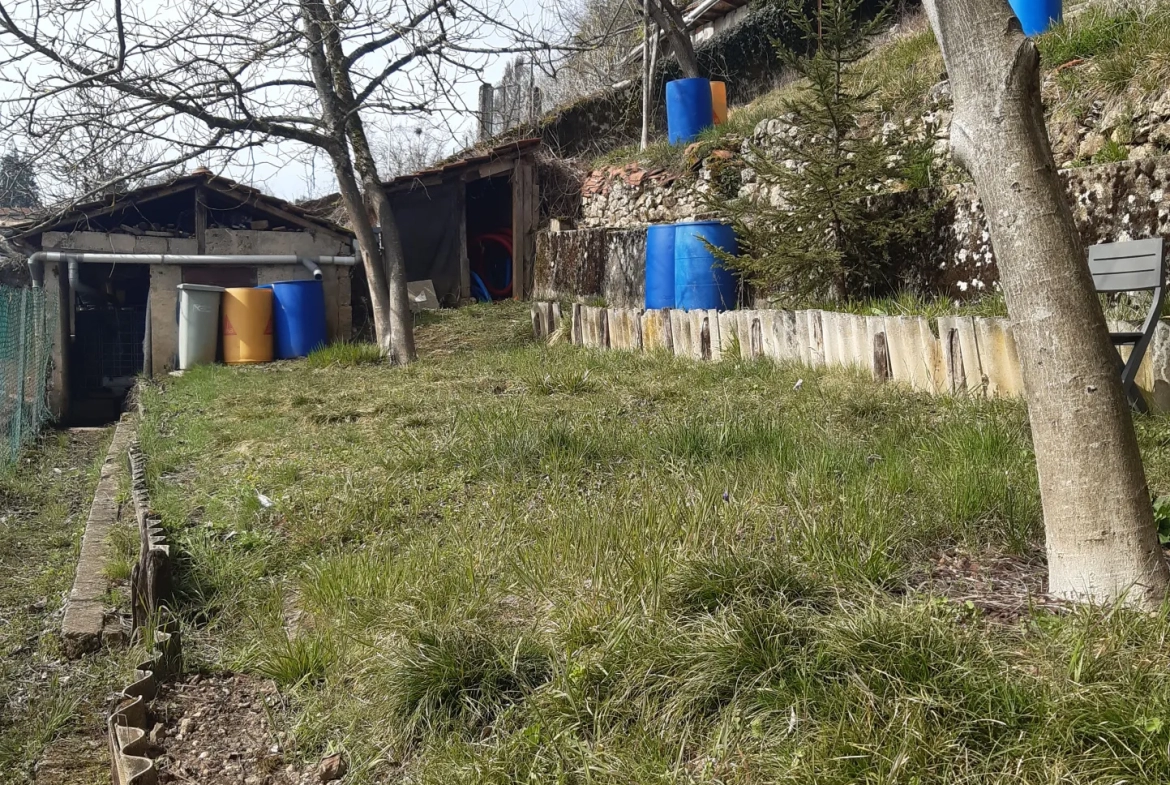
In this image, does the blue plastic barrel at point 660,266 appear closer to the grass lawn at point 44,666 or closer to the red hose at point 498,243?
the grass lawn at point 44,666

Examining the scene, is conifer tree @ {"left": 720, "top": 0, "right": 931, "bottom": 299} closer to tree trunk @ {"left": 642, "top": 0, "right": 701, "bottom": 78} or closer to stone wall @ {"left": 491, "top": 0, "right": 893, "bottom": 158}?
tree trunk @ {"left": 642, "top": 0, "right": 701, "bottom": 78}

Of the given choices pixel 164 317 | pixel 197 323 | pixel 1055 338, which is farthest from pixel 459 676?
pixel 164 317

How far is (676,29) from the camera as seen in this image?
52.7 feet

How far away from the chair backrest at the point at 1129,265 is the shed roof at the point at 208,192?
32.4 feet

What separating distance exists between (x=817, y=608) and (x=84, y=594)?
3.19 m

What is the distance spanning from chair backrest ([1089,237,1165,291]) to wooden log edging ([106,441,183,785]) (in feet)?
14.6

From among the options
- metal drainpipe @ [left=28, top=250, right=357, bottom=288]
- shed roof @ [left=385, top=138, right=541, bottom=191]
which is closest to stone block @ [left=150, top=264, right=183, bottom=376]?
metal drainpipe @ [left=28, top=250, right=357, bottom=288]

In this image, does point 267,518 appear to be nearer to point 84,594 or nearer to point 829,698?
point 84,594

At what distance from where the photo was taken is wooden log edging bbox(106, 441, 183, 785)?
7.54ft

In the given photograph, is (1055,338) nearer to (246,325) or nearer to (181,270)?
(246,325)

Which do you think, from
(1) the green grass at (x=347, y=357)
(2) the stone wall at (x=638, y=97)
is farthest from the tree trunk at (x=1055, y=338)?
(2) the stone wall at (x=638, y=97)

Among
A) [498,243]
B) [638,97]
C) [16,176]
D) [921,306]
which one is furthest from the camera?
[638,97]

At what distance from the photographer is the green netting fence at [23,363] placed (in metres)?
8.38

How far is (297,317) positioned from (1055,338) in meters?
11.5
